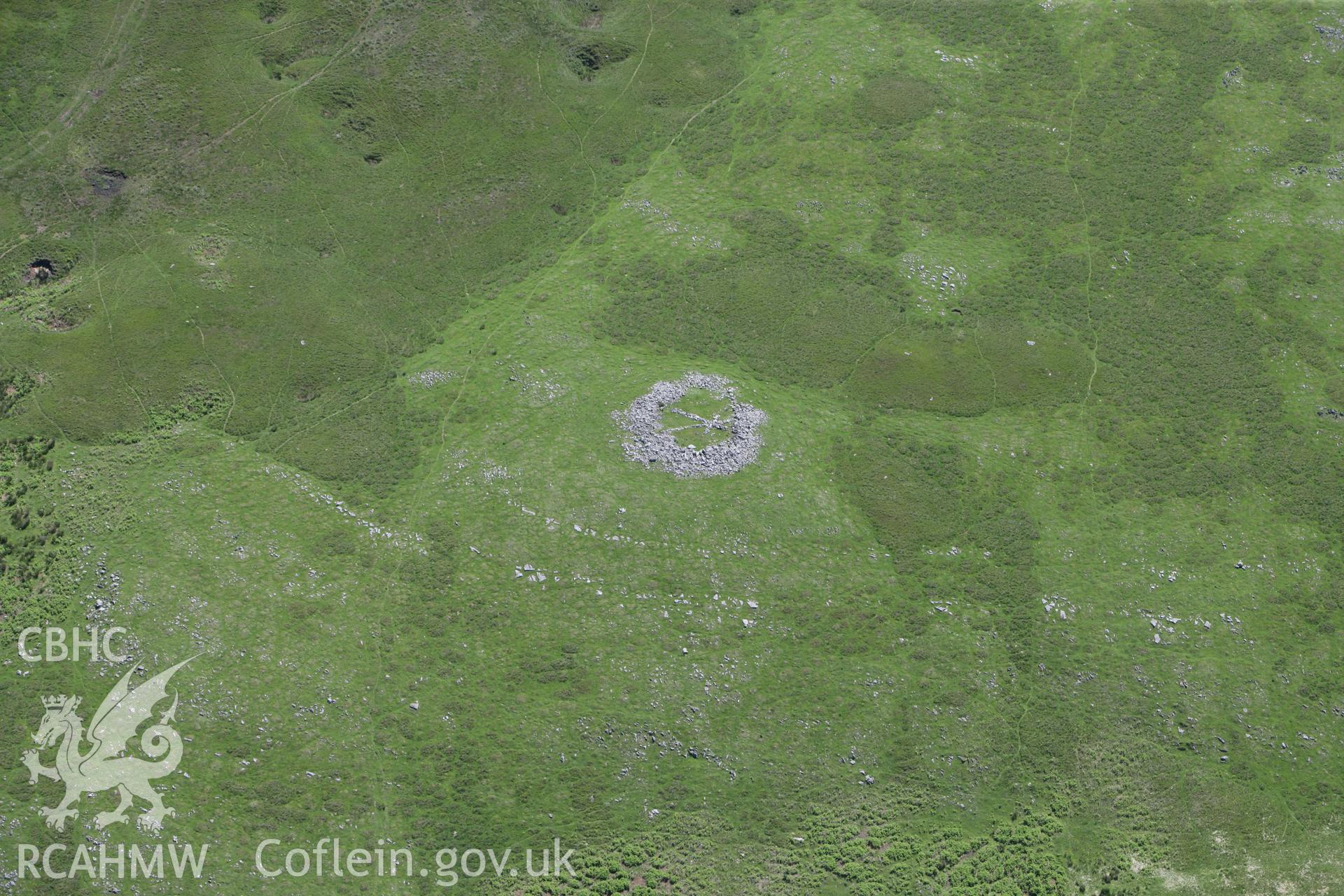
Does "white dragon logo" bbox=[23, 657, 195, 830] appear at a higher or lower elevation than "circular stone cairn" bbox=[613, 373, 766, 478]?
lower

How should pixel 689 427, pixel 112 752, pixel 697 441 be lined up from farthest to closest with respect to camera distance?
1. pixel 689 427
2. pixel 697 441
3. pixel 112 752

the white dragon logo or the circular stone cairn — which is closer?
the white dragon logo

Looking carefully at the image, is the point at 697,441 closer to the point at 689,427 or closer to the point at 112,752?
the point at 689,427

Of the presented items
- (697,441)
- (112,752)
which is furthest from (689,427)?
(112,752)

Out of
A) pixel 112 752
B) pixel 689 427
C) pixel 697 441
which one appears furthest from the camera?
pixel 689 427

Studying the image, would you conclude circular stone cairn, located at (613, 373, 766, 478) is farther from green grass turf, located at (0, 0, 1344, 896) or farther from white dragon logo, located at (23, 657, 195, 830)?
white dragon logo, located at (23, 657, 195, 830)

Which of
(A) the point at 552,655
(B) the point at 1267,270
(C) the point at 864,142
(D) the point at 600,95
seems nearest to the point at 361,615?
(A) the point at 552,655

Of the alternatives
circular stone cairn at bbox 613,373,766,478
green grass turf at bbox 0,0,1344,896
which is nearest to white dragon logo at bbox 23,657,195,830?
green grass turf at bbox 0,0,1344,896
